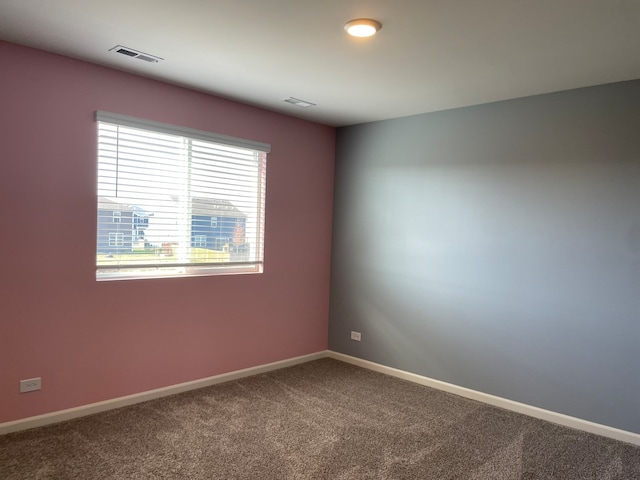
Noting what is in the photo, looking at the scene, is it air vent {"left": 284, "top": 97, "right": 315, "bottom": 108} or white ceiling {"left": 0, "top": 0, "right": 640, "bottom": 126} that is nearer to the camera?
white ceiling {"left": 0, "top": 0, "right": 640, "bottom": 126}

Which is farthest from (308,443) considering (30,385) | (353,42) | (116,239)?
(353,42)

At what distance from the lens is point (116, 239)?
11.5 feet

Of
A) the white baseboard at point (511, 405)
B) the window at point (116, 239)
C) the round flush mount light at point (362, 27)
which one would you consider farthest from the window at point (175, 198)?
the round flush mount light at point (362, 27)

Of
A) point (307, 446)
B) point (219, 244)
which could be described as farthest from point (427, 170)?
point (307, 446)

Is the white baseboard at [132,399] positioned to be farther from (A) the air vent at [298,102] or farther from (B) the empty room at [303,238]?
(A) the air vent at [298,102]

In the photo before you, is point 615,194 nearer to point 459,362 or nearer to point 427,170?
point 427,170

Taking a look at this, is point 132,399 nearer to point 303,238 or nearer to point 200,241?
point 200,241

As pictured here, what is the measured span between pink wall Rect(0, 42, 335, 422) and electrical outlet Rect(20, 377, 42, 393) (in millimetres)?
43

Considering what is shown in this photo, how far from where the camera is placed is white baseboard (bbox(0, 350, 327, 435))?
3.10 metres

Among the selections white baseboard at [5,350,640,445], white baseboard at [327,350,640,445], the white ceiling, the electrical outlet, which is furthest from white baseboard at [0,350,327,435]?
the white ceiling

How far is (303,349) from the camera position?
495 centimetres

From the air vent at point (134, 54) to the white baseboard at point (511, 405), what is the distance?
11.3 ft

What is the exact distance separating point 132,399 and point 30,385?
74 centimetres

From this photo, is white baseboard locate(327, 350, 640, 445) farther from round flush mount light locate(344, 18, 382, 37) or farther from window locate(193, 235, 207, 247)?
round flush mount light locate(344, 18, 382, 37)
